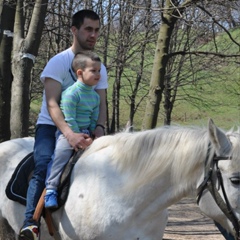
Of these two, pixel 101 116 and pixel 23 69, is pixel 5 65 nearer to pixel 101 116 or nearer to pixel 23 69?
pixel 23 69

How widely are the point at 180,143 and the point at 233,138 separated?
0.38 meters

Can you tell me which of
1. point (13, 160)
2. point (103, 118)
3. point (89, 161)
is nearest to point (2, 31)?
point (13, 160)

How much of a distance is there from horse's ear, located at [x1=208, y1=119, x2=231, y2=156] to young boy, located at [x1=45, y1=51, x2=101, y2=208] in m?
1.15

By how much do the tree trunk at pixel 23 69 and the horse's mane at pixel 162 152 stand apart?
3.44 m

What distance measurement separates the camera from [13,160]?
5.04m

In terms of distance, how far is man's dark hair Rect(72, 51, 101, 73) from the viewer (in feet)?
13.5

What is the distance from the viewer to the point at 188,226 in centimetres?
936

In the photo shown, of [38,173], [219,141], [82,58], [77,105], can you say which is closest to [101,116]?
[77,105]

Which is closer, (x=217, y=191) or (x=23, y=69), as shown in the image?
(x=217, y=191)

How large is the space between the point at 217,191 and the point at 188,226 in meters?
6.16

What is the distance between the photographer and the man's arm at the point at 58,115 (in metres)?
3.99

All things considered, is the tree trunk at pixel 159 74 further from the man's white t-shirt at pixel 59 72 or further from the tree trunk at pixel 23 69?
the man's white t-shirt at pixel 59 72

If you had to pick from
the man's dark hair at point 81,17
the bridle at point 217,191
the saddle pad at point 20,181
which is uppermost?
the man's dark hair at point 81,17

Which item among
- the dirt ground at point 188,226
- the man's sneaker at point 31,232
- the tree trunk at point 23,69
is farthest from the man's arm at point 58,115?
A: the dirt ground at point 188,226
